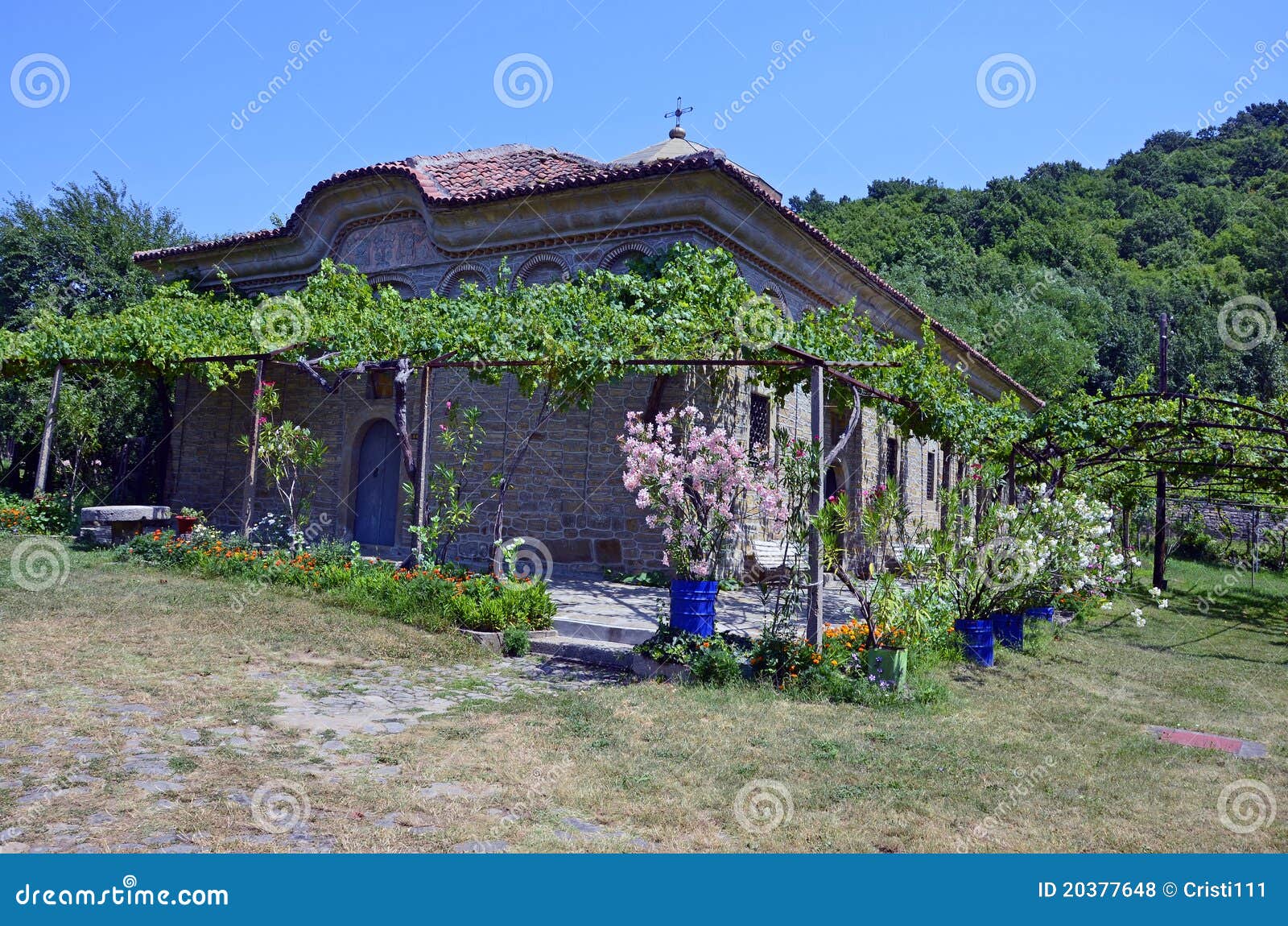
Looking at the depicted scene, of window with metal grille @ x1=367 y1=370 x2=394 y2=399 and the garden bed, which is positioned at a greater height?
window with metal grille @ x1=367 y1=370 x2=394 y2=399

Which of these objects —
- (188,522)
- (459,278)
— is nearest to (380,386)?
(459,278)

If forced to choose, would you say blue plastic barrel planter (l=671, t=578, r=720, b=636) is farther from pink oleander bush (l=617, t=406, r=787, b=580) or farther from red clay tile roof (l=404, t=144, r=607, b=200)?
red clay tile roof (l=404, t=144, r=607, b=200)

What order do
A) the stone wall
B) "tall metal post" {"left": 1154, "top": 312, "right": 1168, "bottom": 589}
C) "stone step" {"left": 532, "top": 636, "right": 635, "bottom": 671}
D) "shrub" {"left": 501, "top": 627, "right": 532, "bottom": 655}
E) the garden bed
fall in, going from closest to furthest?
"stone step" {"left": 532, "top": 636, "right": 635, "bottom": 671}
"shrub" {"left": 501, "top": 627, "right": 532, "bottom": 655}
the garden bed
the stone wall
"tall metal post" {"left": 1154, "top": 312, "right": 1168, "bottom": 589}

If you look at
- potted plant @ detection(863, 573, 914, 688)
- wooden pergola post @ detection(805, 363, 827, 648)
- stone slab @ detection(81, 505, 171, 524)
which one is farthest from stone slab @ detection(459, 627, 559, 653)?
stone slab @ detection(81, 505, 171, 524)

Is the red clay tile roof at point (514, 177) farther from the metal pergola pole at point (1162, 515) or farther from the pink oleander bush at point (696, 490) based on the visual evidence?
the pink oleander bush at point (696, 490)

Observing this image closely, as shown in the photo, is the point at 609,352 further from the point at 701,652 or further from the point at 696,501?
the point at 701,652

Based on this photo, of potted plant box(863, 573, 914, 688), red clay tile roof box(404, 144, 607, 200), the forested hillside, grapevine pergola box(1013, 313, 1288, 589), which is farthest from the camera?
the forested hillside

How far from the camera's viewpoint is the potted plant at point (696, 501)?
22.4 feet

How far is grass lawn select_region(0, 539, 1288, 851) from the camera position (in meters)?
3.59

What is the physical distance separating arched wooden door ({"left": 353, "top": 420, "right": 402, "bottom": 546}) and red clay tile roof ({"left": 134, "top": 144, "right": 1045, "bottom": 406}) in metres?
3.91

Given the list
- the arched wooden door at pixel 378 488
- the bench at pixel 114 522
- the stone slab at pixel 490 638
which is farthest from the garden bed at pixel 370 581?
the arched wooden door at pixel 378 488

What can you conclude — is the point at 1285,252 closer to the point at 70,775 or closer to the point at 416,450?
the point at 416,450

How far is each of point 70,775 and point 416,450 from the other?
8.26 metres

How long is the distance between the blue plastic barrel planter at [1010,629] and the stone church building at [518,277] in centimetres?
378
